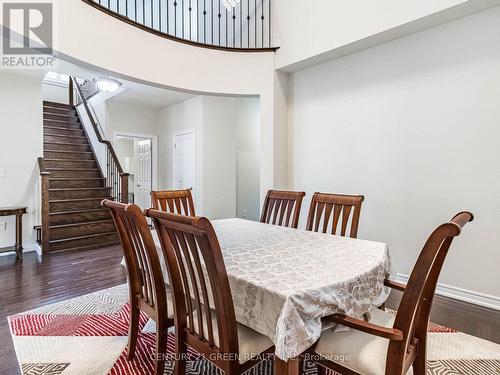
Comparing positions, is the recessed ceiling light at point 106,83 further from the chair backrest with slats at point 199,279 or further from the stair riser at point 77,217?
the chair backrest with slats at point 199,279

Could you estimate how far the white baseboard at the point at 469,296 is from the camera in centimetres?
253

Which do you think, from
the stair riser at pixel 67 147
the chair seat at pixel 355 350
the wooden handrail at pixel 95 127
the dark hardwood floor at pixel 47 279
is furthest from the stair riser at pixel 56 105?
the chair seat at pixel 355 350

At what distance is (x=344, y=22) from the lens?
10.2ft

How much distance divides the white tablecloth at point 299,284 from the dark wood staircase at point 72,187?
379cm

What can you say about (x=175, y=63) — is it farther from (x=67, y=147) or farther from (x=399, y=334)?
(x=67, y=147)

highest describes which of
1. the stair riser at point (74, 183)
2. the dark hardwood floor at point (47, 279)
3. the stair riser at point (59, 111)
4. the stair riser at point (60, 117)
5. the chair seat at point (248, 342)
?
the stair riser at point (59, 111)

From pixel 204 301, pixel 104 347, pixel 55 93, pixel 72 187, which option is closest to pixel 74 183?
pixel 72 187

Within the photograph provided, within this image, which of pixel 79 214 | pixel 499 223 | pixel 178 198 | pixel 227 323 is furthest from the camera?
pixel 79 214

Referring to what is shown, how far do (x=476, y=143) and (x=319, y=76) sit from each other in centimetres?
184

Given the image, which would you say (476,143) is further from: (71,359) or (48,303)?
(48,303)

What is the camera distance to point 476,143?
101 inches

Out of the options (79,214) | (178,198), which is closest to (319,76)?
(178,198)

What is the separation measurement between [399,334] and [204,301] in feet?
2.40

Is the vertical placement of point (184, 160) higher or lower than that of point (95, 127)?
lower
